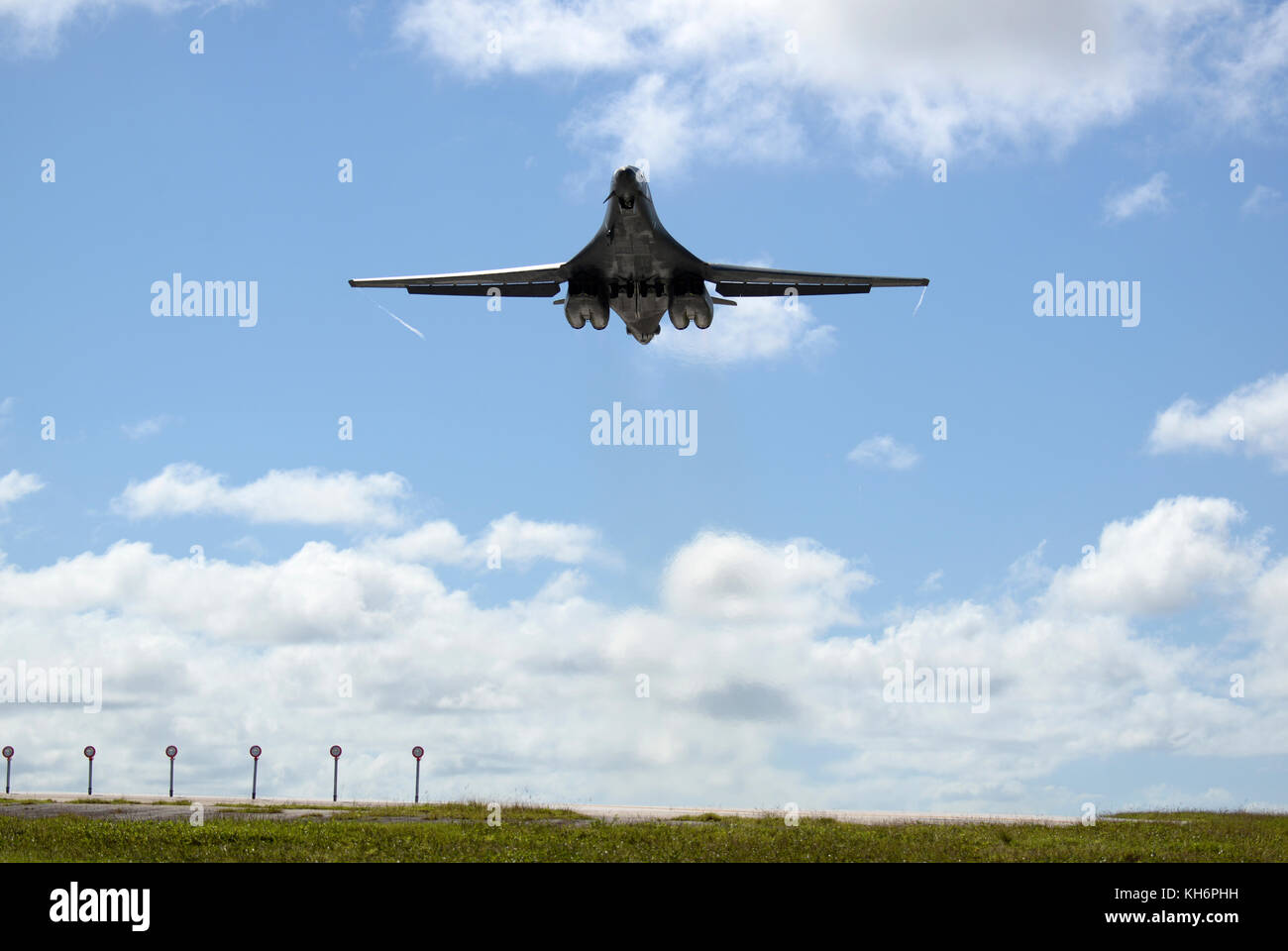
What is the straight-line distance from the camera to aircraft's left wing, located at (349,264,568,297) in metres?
43.3

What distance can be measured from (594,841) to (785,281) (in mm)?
23084

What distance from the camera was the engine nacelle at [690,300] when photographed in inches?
1673

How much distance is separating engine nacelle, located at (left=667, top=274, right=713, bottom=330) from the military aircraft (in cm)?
4

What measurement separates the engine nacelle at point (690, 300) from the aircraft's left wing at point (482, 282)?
160 inches

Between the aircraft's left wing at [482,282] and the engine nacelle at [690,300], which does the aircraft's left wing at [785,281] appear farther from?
the aircraft's left wing at [482,282]

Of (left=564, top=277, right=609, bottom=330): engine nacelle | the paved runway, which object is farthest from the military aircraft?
the paved runway

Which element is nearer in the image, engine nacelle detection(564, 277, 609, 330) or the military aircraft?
the military aircraft

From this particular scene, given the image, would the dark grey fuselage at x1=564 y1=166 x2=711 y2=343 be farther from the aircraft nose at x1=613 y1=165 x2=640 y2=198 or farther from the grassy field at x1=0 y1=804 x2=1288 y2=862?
the grassy field at x1=0 y1=804 x2=1288 y2=862

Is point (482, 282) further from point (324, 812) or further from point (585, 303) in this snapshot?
point (324, 812)

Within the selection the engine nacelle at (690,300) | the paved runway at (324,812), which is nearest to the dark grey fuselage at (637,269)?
the engine nacelle at (690,300)

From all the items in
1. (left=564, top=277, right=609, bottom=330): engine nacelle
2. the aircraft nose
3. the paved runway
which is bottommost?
the paved runway
